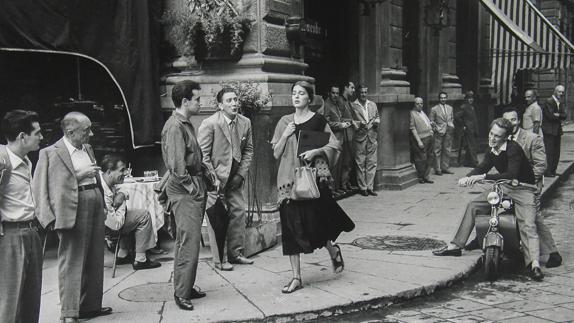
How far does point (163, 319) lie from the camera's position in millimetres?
5488

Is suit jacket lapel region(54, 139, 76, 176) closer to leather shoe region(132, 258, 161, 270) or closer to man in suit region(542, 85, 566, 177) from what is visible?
leather shoe region(132, 258, 161, 270)

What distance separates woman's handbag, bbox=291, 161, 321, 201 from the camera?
619 cm

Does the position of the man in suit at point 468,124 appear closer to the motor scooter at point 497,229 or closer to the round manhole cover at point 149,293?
the motor scooter at point 497,229

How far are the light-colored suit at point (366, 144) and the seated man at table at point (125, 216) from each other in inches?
224

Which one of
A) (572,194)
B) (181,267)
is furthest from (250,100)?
(572,194)

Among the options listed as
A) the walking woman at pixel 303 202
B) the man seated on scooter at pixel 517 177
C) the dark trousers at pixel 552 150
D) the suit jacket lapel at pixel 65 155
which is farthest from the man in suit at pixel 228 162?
the dark trousers at pixel 552 150

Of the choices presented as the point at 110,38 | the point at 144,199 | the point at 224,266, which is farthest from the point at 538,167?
the point at 110,38

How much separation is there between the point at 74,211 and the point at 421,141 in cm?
979

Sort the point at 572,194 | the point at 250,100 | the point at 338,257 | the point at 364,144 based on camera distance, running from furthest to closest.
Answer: the point at 572,194
the point at 364,144
the point at 250,100
the point at 338,257

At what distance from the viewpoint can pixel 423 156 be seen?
14.0m

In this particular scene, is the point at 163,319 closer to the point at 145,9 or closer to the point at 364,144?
the point at 145,9

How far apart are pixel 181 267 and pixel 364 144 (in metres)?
7.09

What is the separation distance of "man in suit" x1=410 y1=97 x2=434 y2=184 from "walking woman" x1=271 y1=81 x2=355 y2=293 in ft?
24.9

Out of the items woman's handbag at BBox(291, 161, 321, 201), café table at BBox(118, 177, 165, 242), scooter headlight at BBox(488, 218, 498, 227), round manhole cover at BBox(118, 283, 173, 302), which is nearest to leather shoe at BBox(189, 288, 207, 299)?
round manhole cover at BBox(118, 283, 173, 302)
